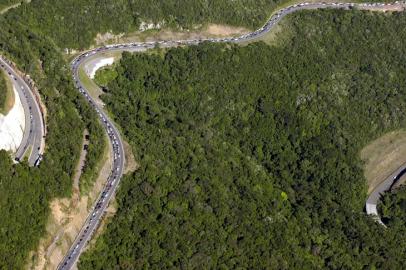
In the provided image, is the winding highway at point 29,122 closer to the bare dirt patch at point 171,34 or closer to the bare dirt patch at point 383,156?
the bare dirt patch at point 171,34

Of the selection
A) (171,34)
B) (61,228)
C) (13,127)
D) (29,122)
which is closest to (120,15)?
(171,34)

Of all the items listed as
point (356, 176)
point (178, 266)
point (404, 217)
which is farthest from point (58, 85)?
point (404, 217)

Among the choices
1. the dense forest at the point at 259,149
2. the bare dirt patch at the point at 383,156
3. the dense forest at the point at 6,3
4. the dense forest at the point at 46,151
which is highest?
the dense forest at the point at 6,3

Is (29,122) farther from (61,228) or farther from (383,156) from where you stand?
(383,156)

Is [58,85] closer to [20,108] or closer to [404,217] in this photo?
[20,108]

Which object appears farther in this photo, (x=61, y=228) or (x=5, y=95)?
(x=5, y=95)

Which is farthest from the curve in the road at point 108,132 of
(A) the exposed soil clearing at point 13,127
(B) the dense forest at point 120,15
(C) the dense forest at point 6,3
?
(C) the dense forest at point 6,3
